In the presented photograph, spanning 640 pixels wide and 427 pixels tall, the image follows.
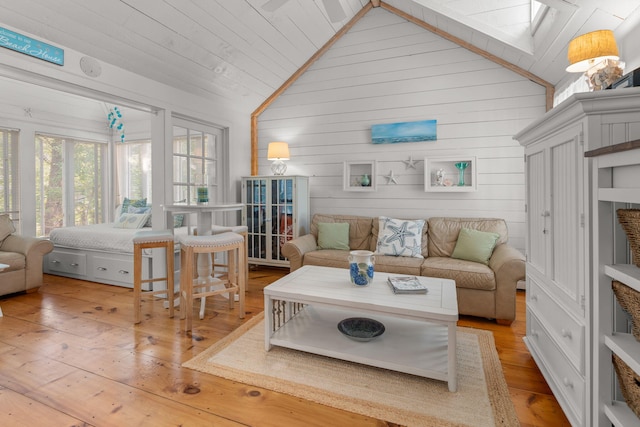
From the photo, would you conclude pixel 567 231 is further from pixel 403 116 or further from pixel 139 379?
pixel 403 116

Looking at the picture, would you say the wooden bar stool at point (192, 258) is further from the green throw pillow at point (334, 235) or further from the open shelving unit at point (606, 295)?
the open shelving unit at point (606, 295)

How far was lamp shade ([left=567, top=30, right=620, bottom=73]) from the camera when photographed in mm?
1750

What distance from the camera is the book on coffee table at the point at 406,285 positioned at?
2.05 m

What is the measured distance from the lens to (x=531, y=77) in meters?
3.41

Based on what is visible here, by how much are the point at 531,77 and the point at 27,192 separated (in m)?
6.16

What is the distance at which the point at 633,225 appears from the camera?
3.29 feet

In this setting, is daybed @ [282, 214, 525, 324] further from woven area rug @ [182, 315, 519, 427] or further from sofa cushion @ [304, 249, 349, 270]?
woven area rug @ [182, 315, 519, 427]

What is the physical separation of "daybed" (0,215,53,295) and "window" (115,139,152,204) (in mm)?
1974

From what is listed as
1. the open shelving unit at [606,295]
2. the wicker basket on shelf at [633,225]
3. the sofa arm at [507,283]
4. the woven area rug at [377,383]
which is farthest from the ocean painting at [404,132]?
the wicker basket on shelf at [633,225]

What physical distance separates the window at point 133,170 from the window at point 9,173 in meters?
1.45

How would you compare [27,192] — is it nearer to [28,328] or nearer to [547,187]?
[28,328]

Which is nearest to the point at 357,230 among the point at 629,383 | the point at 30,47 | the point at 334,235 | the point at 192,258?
the point at 334,235

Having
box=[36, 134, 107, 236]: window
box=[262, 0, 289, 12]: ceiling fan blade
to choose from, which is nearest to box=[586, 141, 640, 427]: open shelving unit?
box=[262, 0, 289, 12]: ceiling fan blade

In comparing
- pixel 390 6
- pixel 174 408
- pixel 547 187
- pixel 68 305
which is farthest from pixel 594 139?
pixel 68 305
